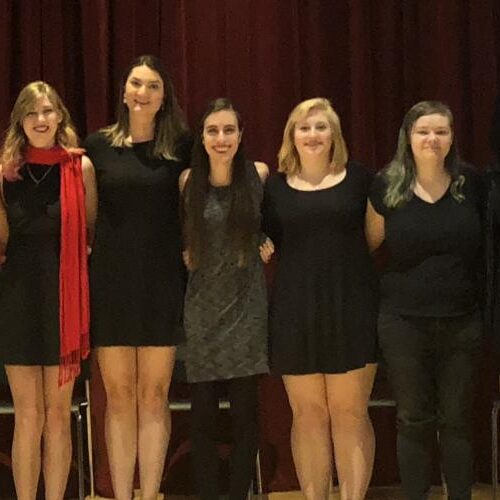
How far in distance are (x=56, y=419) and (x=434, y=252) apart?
141 cm

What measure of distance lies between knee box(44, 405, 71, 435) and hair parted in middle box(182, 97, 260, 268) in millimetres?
683

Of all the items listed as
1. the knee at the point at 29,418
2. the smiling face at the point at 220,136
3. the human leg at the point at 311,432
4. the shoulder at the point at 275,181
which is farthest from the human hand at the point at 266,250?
the knee at the point at 29,418

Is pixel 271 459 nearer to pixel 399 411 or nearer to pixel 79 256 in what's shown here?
pixel 399 411

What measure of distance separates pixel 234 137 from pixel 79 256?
672 mm

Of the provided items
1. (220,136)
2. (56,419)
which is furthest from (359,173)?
(56,419)

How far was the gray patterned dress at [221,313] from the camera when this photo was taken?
3.15m

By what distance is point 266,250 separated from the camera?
321 centimetres

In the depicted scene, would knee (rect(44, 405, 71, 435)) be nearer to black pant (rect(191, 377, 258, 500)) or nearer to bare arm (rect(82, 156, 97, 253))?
black pant (rect(191, 377, 258, 500))

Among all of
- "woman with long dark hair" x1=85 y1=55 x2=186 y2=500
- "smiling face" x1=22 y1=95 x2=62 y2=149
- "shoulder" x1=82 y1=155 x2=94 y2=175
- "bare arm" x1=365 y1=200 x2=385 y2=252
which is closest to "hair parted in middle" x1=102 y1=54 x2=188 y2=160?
"woman with long dark hair" x1=85 y1=55 x2=186 y2=500

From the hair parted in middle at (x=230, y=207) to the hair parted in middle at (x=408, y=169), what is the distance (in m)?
0.46

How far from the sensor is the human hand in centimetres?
320

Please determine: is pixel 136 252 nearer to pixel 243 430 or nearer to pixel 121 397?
pixel 121 397

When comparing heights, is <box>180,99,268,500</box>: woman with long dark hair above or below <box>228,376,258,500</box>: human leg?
above

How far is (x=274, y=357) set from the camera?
318 cm
